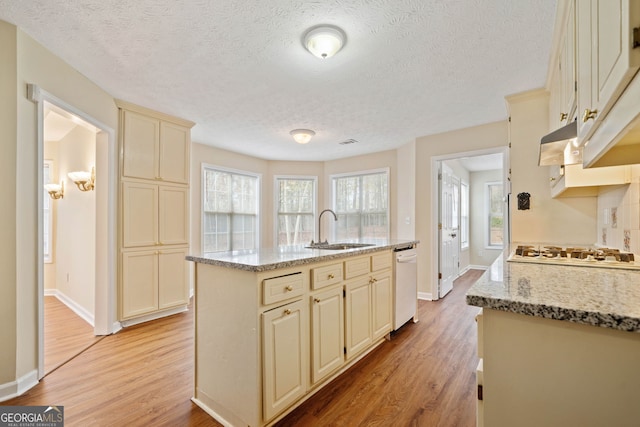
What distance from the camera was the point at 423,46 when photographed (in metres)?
2.15

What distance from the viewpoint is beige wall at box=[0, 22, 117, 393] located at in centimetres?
194

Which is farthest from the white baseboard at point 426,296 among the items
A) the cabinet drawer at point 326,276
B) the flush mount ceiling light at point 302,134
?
the flush mount ceiling light at point 302,134

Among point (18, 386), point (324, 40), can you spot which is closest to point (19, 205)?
point (18, 386)

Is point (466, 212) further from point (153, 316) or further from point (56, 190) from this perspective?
point (56, 190)

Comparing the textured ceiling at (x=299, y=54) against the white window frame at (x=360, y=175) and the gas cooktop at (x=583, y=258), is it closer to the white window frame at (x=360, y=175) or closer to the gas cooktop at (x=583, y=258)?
the gas cooktop at (x=583, y=258)

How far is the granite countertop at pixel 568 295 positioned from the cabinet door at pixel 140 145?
11.7 feet

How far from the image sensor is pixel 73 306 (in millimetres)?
3803

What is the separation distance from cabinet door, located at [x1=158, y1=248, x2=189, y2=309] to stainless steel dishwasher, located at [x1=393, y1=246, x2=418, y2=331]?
2.65 metres

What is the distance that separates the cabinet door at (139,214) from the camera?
3.19 m

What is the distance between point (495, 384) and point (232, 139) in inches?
175

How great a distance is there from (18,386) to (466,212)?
284 inches

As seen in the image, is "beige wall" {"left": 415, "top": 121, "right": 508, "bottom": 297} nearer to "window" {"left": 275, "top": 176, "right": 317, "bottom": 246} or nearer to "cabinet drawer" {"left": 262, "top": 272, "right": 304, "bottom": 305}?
"window" {"left": 275, "top": 176, "right": 317, "bottom": 246}

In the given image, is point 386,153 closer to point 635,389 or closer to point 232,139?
point 232,139

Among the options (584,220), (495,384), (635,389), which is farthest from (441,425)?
(584,220)
